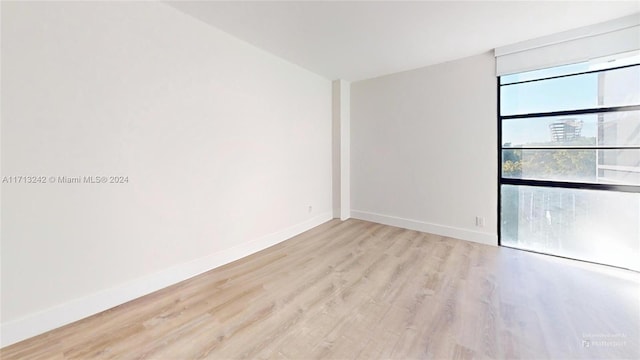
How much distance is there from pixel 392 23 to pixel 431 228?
2.98m

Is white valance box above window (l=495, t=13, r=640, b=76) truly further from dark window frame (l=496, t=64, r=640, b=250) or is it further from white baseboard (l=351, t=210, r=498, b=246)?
white baseboard (l=351, t=210, r=498, b=246)

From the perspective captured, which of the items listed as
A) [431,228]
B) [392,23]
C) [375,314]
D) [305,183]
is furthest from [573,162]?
[305,183]

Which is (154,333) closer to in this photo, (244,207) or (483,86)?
(244,207)

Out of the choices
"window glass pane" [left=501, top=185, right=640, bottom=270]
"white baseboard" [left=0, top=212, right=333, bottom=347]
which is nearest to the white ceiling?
"window glass pane" [left=501, top=185, right=640, bottom=270]

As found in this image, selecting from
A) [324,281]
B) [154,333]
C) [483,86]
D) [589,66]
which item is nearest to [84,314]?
[154,333]

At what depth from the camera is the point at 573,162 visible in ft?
9.78

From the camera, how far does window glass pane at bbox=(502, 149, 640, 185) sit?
2686 mm

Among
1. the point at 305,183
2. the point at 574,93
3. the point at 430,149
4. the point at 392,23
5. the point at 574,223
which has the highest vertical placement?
the point at 392,23

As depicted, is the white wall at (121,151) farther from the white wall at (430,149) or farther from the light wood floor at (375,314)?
the white wall at (430,149)

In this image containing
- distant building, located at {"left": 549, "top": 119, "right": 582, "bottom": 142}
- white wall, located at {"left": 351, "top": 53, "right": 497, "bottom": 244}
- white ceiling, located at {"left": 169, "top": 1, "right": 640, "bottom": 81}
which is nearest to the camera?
white ceiling, located at {"left": 169, "top": 1, "right": 640, "bottom": 81}

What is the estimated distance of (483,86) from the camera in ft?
11.3

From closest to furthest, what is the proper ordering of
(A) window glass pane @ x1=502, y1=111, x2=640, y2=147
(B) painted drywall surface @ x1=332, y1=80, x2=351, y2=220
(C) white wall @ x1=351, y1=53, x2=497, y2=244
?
1. (A) window glass pane @ x1=502, y1=111, x2=640, y2=147
2. (C) white wall @ x1=351, y1=53, x2=497, y2=244
3. (B) painted drywall surface @ x1=332, y1=80, x2=351, y2=220

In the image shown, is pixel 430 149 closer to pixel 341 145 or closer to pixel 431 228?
pixel 431 228

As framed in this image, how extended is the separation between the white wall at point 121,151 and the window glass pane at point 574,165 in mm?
3427
